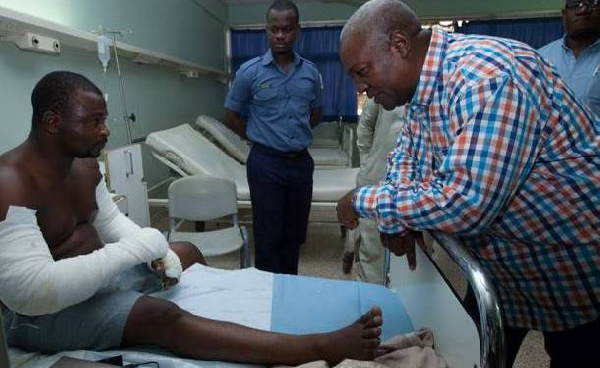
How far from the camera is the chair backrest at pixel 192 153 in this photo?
10.2 ft

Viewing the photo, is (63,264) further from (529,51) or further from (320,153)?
(320,153)

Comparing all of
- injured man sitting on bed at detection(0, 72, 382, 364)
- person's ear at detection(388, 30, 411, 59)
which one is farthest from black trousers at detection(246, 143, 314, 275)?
person's ear at detection(388, 30, 411, 59)

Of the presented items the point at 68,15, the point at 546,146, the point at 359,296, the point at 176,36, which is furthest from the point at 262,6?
the point at 546,146

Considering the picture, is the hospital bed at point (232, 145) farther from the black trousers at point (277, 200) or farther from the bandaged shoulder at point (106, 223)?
the bandaged shoulder at point (106, 223)

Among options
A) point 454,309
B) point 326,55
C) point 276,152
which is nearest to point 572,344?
point 454,309

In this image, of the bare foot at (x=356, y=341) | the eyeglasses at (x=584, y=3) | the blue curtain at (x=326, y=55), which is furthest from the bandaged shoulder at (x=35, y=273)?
the blue curtain at (x=326, y=55)

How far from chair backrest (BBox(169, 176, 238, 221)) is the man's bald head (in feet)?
Result: 5.92

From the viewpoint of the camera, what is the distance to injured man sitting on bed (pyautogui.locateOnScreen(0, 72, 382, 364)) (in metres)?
1.15

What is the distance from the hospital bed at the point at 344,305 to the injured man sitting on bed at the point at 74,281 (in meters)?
0.06

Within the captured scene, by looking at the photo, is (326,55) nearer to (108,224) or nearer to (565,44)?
(565,44)

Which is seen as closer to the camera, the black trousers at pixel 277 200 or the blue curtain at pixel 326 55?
the black trousers at pixel 277 200

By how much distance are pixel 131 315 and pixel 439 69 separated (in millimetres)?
1157

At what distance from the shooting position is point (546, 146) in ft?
2.86

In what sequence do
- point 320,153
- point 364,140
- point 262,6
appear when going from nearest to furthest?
1. point 364,140
2. point 320,153
3. point 262,6
